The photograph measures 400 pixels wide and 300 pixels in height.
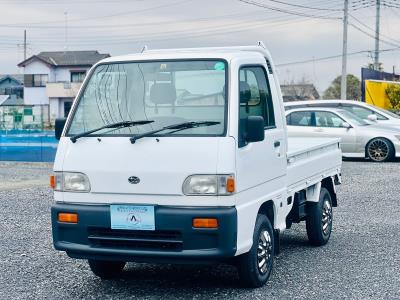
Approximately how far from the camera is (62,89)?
64312mm

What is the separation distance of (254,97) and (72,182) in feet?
5.80

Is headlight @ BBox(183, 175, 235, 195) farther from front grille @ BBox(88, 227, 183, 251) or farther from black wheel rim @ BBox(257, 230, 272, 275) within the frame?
black wheel rim @ BBox(257, 230, 272, 275)

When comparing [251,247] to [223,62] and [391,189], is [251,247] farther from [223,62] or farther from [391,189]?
[391,189]

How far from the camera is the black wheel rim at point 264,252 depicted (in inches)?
253

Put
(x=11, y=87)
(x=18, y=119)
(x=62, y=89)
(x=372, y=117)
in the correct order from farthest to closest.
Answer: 1. (x=11, y=87)
2. (x=62, y=89)
3. (x=18, y=119)
4. (x=372, y=117)

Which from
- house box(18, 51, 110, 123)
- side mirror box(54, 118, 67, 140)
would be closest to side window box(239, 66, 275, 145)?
side mirror box(54, 118, 67, 140)

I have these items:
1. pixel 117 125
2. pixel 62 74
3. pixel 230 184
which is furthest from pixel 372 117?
pixel 62 74

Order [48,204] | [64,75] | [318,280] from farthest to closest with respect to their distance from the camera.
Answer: [64,75], [48,204], [318,280]

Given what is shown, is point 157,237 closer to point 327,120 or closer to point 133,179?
point 133,179

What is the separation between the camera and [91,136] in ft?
20.2

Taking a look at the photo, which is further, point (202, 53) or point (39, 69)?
point (39, 69)

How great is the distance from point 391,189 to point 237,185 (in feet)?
29.6

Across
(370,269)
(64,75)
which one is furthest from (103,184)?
(64,75)

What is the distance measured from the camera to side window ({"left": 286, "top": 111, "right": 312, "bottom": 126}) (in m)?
19.8
